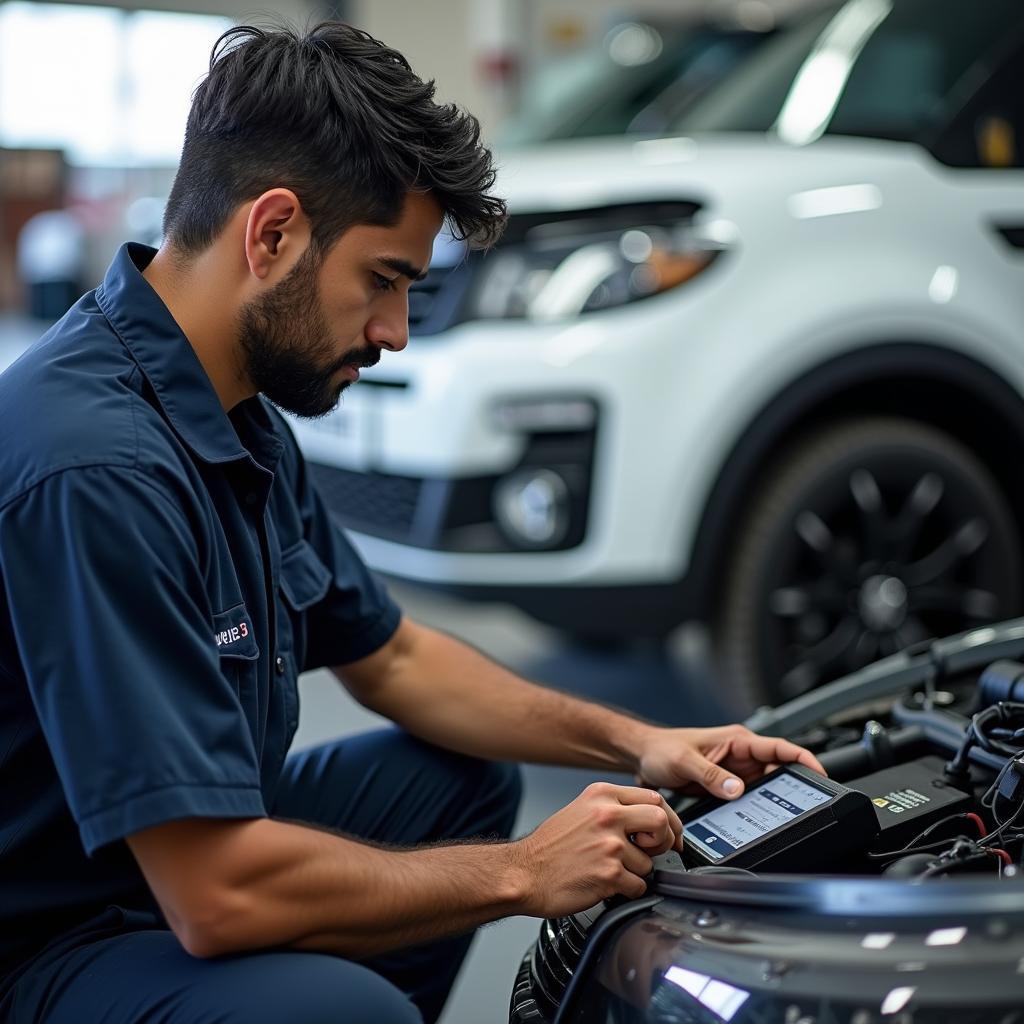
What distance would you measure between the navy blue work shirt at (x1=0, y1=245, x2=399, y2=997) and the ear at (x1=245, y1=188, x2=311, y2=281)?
0.11 metres

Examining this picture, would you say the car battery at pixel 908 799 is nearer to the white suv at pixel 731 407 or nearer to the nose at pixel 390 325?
the nose at pixel 390 325

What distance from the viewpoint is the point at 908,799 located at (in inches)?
54.2

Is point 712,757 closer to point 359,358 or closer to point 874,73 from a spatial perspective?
point 359,358

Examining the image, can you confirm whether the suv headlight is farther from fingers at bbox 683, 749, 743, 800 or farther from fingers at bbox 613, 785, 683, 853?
fingers at bbox 613, 785, 683, 853

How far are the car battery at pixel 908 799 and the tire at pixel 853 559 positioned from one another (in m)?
1.15

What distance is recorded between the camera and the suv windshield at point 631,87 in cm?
410

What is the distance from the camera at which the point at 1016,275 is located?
276cm

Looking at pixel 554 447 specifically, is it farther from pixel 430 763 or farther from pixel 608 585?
pixel 430 763

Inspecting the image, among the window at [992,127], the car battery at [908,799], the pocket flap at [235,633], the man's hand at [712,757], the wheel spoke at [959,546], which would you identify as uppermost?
the window at [992,127]

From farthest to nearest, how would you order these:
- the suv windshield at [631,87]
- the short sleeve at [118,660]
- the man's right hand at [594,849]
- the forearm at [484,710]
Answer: the suv windshield at [631,87]
the forearm at [484,710]
the man's right hand at [594,849]
the short sleeve at [118,660]

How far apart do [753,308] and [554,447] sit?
447 mm

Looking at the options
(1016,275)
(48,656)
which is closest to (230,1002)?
(48,656)

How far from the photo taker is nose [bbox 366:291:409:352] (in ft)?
4.49

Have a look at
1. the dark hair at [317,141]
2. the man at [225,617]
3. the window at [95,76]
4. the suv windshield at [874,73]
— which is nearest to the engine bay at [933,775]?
the man at [225,617]
